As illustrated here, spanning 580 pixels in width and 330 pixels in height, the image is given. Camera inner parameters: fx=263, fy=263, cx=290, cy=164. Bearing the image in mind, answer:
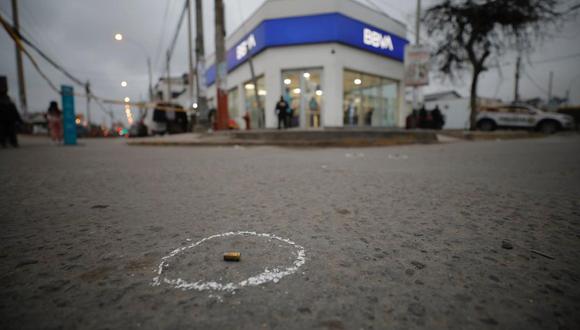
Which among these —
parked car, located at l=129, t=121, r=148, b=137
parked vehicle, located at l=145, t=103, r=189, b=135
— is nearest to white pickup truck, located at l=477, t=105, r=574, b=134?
parked vehicle, located at l=145, t=103, r=189, b=135

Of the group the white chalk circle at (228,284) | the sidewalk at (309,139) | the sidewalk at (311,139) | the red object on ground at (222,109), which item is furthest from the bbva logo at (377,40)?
the white chalk circle at (228,284)

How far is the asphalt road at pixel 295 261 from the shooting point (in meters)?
0.64

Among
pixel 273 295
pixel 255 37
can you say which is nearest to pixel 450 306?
pixel 273 295

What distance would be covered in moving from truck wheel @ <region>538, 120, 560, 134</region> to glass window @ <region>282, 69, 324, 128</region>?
12.9 metres

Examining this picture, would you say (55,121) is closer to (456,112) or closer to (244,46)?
(244,46)

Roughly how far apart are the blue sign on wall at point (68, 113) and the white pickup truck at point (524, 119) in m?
→ 20.4

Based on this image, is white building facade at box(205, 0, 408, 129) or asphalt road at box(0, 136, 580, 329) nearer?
asphalt road at box(0, 136, 580, 329)

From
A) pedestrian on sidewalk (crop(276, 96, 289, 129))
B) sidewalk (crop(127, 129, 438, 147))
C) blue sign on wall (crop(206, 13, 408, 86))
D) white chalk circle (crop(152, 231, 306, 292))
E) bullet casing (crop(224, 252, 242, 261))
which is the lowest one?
white chalk circle (crop(152, 231, 306, 292))

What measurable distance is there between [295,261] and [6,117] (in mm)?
9615

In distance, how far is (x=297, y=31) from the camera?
13398 millimetres

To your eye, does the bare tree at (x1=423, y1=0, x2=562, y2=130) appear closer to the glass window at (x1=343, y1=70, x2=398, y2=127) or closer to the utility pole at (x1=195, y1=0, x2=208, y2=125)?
the glass window at (x1=343, y1=70, x2=398, y2=127)

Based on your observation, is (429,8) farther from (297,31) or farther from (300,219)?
(300,219)

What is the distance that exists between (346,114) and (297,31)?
5086 mm

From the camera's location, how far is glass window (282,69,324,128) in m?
14.1
